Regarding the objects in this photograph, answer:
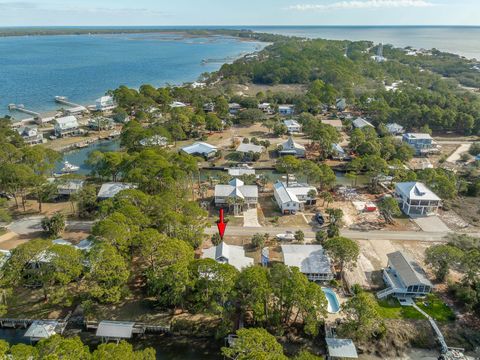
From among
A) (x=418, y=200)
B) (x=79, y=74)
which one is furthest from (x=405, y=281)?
(x=79, y=74)

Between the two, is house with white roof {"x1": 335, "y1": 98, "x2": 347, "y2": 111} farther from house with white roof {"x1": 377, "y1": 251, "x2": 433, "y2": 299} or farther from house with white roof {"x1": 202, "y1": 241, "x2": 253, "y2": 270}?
house with white roof {"x1": 202, "y1": 241, "x2": 253, "y2": 270}

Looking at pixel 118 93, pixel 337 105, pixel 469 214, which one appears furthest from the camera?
pixel 337 105

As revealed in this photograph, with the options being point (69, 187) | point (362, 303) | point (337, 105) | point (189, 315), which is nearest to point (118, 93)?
point (69, 187)

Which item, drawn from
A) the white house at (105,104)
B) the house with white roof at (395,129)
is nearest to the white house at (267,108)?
the house with white roof at (395,129)

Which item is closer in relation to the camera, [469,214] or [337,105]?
[469,214]

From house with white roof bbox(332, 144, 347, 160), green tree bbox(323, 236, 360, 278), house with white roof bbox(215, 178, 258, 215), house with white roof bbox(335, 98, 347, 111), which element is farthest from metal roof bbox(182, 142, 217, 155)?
house with white roof bbox(335, 98, 347, 111)

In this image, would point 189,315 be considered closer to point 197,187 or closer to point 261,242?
point 261,242
